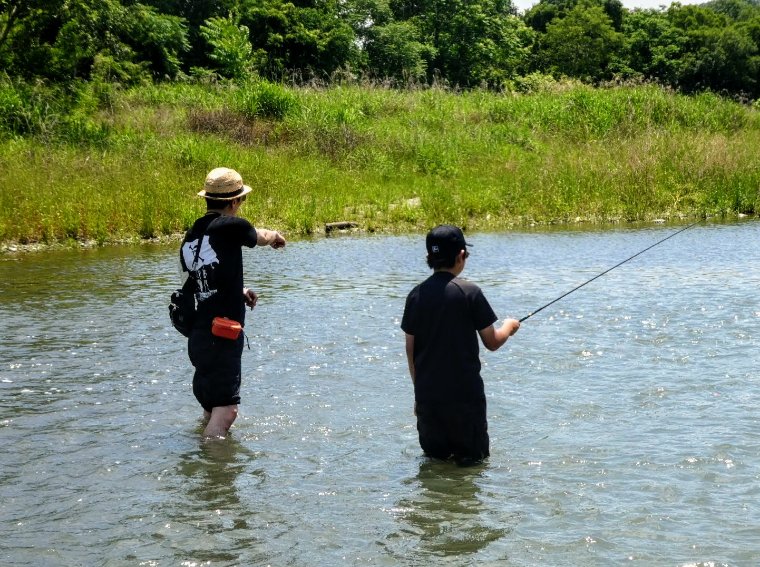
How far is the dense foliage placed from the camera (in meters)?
25.1

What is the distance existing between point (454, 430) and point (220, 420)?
5.03ft

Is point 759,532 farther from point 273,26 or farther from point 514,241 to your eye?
point 273,26

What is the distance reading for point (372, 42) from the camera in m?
52.4

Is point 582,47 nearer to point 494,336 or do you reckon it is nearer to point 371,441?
point 371,441

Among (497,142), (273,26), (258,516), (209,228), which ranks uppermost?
(273,26)

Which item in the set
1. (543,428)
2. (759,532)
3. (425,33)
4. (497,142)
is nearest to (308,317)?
→ (543,428)

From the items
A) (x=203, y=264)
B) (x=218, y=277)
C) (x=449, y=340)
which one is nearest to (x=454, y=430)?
(x=449, y=340)

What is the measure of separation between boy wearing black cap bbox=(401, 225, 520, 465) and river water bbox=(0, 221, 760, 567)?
0.33m

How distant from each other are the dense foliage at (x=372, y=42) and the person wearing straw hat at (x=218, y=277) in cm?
1789

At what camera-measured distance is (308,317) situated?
34.6 ft

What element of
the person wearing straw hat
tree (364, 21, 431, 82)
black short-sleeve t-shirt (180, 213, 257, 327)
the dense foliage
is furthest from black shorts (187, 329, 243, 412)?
tree (364, 21, 431, 82)

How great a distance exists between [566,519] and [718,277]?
8303 millimetres

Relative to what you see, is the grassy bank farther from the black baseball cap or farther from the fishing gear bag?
the black baseball cap

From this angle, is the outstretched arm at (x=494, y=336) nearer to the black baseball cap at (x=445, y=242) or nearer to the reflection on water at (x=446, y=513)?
the black baseball cap at (x=445, y=242)
